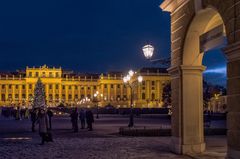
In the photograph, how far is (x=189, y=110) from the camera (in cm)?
1730

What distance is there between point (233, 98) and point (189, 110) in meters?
5.28

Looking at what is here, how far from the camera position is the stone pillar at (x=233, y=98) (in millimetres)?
11812

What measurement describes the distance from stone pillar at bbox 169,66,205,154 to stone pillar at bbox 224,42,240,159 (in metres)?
4.78

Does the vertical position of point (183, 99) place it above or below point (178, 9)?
below

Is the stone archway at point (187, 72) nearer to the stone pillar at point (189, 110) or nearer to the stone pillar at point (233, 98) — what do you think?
the stone pillar at point (189, 110)

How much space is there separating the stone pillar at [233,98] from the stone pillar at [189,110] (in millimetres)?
4777

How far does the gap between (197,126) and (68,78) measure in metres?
163

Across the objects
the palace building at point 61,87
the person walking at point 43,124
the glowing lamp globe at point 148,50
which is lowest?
the person walking at point 43,124

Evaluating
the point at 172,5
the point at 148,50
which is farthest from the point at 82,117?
the point at 172,5

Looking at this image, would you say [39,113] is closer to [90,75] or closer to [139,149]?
[139,149]

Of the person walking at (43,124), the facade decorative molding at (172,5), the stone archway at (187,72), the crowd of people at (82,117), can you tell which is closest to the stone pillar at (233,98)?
the stone archway at (187,72)

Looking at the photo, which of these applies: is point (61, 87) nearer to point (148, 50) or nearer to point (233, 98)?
point (148, 50)

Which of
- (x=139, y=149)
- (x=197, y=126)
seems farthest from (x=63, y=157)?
(x=197, y=126)

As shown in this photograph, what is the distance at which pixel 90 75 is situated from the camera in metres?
185
